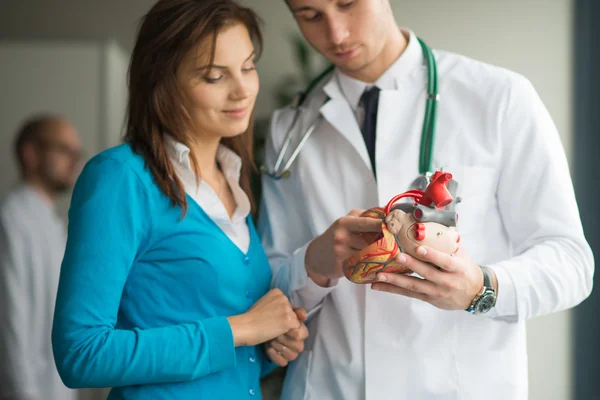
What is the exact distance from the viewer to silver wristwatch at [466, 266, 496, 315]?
1268 millimetres

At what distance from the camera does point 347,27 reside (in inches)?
60.9

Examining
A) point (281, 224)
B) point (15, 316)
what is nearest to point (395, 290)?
point (281, 224)

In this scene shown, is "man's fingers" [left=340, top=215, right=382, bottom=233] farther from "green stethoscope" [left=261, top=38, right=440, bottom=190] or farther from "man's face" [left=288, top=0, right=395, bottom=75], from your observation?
"man's face" [left=288, top=0, right=395, bottom=75]

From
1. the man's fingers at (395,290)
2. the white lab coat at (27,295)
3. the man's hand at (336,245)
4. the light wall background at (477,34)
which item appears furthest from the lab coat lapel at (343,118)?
the white lab coat at (27,295)

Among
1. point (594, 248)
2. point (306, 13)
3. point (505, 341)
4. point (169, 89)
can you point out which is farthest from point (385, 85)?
point (594, 248)

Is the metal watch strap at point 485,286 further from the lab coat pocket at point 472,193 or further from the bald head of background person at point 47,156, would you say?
the bald head of background person at point 47,156

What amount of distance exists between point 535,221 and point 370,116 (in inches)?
19.2

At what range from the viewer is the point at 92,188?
1.27 m

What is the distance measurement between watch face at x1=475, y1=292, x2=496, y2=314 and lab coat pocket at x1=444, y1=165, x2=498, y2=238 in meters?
0.21

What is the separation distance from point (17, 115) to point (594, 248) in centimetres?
320

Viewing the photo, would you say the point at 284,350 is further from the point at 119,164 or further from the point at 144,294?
the point at 119,164

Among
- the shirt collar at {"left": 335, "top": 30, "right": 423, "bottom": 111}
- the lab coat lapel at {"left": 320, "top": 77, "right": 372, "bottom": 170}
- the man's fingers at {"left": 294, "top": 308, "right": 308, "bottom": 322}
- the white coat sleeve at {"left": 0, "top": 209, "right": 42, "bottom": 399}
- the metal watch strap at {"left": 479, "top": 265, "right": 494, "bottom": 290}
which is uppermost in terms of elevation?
the shirt collar at {"left": 335, "top": 30, "right": 423, "bottom": 111}

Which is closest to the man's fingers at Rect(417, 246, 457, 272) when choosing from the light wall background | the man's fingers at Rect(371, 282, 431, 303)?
the man's fingers at Rect(371, 282, 431, 303)

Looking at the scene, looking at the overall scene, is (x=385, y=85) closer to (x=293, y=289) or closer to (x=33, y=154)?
(x=293, y=289)
